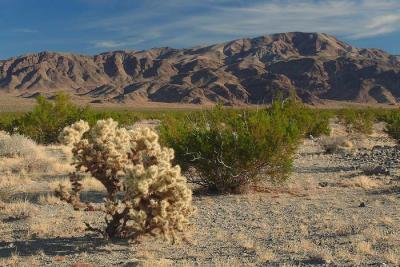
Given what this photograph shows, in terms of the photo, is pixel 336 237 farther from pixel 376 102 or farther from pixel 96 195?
pixel 376 102

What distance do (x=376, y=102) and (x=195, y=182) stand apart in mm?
156882

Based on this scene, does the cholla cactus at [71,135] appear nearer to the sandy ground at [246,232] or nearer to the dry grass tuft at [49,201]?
the sandy ground at [246,232]

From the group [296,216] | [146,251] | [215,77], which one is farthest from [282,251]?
[215,77]

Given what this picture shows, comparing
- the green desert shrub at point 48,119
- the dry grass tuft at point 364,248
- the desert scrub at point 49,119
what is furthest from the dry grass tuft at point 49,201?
the green desert shrub at point 48,119

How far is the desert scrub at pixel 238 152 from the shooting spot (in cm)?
1463

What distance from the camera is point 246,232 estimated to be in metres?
10.4

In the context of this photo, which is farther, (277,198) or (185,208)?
(277,198)

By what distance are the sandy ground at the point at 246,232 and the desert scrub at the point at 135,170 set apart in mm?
585

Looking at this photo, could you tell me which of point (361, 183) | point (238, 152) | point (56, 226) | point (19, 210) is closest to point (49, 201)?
point (19, 210)

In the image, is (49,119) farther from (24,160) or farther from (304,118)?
(304,118)

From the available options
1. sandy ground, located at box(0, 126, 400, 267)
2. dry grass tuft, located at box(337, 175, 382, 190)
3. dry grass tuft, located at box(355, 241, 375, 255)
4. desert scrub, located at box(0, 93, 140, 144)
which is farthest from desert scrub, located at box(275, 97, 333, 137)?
dry grass tuft, located at box(355, 241, 375, 255)

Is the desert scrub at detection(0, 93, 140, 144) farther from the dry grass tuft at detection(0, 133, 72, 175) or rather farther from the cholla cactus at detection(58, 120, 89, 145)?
the cholla cactus at detection(58, 120, 89, 145)

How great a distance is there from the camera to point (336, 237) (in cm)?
980

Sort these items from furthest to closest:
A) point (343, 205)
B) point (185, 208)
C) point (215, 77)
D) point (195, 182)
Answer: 1. point (215, 77)
2. point (195, 182)
3. point (343, 205)
4. point (185, 208)
